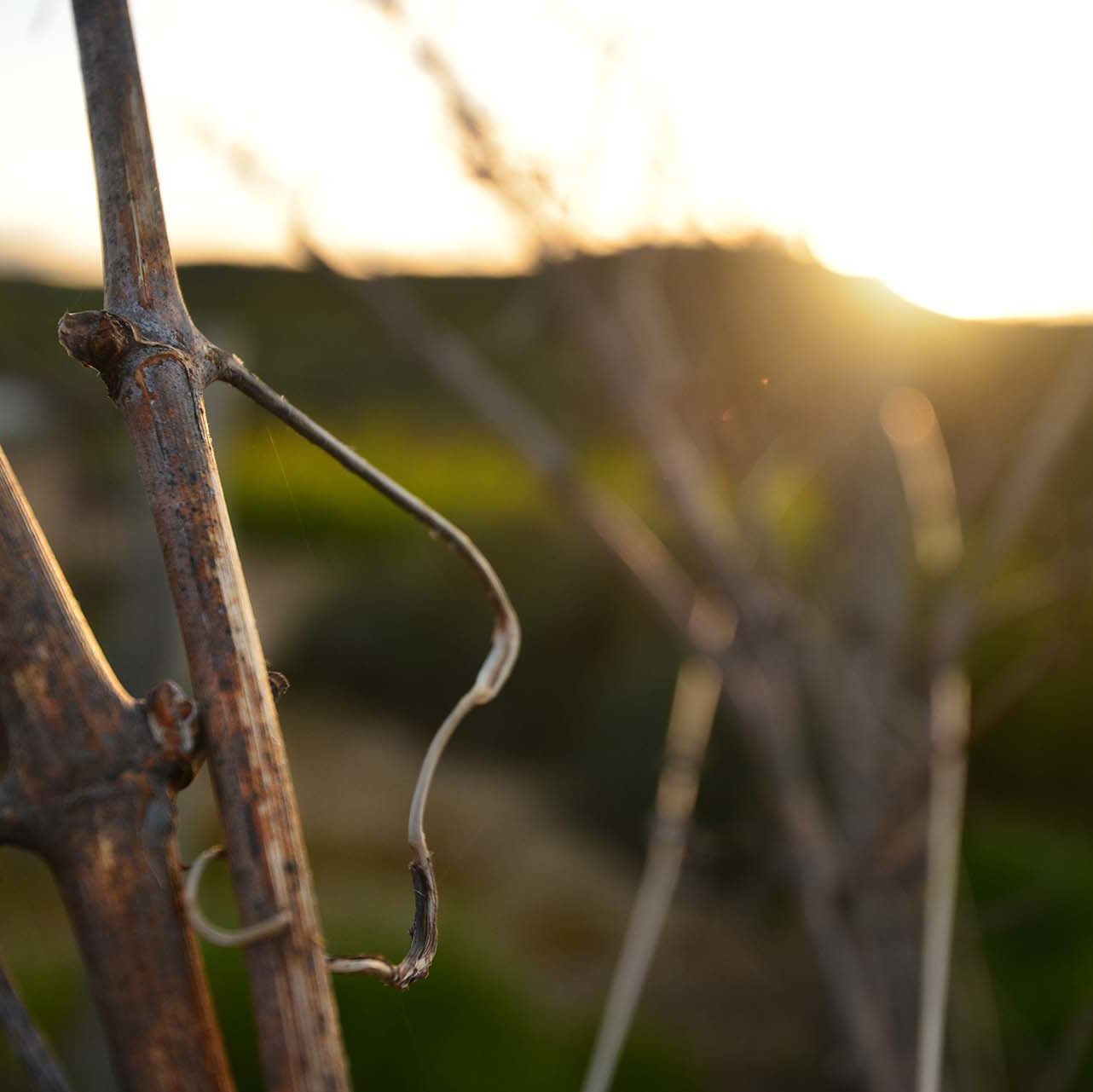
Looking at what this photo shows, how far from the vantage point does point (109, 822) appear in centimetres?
23

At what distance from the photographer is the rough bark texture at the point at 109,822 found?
228 millimetres

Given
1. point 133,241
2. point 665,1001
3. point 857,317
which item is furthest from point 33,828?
point 665,1001

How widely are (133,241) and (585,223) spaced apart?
78 cm

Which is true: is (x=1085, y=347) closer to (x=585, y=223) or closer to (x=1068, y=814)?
(x=585, y=223)

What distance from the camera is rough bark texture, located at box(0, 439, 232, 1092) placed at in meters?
0.23

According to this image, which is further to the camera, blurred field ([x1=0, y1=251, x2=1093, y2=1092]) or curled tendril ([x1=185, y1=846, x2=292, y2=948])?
blurred field ([x1=0, y1=251, x2=1093, y2=1092])

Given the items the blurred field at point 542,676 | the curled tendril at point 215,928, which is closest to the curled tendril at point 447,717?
the curled tendril at point 215,928

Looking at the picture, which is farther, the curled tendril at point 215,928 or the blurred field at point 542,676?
the blurred field at point 542,676

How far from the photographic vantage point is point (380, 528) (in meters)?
4.04

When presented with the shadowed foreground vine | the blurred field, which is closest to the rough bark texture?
the shadowed foreground vine

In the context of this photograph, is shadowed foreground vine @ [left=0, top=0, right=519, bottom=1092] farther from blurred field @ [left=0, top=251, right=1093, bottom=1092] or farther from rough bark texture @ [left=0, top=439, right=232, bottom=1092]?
blurred field @ [left=0, top=251, right=1093, bottom=1092]

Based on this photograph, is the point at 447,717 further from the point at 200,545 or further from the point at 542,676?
the point at 542,676

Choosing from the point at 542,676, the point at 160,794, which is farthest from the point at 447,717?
the point at 542,676

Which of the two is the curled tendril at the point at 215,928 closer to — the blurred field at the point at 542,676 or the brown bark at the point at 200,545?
the brown bark at the point at 200,545
